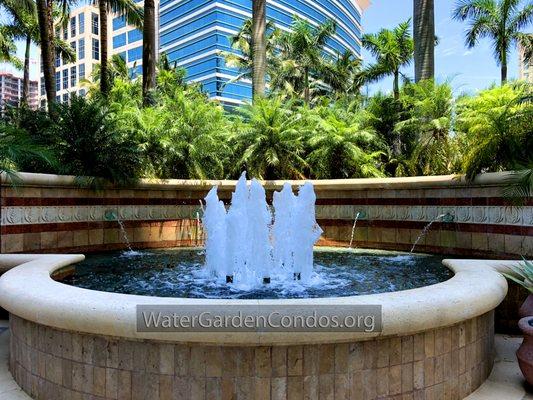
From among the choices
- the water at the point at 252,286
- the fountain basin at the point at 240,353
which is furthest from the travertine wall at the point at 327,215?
the fountain basin at the point at 240,353

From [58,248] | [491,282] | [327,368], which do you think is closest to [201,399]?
[327,368]

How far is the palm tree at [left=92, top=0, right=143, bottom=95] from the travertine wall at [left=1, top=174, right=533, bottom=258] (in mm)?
8038

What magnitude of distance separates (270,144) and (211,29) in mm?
60514

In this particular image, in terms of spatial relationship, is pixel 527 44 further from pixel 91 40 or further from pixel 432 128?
pixel 91 40

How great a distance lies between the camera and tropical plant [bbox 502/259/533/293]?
14.3ft

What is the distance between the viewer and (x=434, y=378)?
3445 mm

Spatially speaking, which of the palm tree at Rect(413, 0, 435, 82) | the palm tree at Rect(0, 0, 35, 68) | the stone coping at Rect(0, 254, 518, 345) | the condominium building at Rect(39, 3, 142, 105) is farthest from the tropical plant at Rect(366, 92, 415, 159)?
the condominium building at Rect(39, 3, 142, 105)

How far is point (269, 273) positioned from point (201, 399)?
11.0 feet

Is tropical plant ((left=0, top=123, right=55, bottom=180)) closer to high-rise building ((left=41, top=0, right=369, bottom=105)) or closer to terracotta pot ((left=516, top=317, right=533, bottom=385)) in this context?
terracotta pot ((left=516, top=317, right=533, bottom=385))

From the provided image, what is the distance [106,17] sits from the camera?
18.5 m

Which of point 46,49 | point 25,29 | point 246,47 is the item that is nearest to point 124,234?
point 46,49

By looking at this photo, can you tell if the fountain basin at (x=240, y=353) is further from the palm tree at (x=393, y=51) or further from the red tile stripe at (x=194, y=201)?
the palm tree at (x=393, y=51)

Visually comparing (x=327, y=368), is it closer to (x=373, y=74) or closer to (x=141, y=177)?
(x=141, y=177)

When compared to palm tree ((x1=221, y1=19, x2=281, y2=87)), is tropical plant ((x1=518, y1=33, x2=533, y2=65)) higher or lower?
lower
